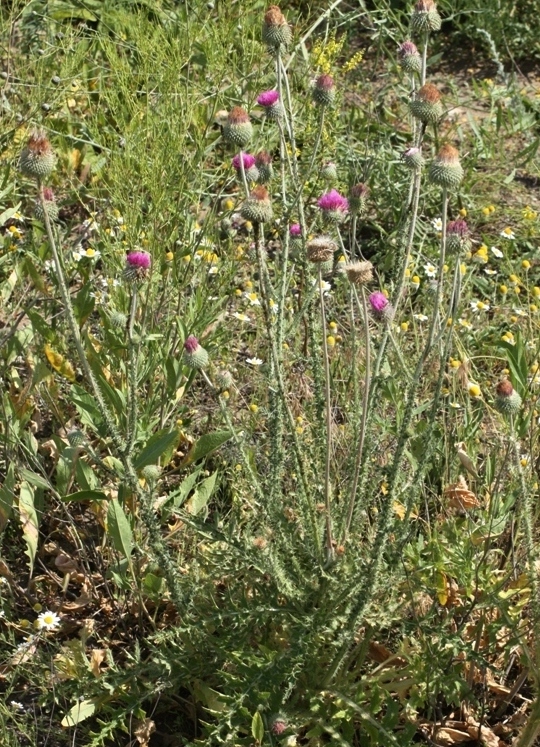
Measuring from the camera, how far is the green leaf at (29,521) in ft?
8.49

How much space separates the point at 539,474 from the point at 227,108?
6.86ft

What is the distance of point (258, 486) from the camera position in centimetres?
221

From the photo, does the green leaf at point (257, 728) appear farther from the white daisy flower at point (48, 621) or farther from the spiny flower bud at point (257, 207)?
the spiny flower bud at point (257, 207)

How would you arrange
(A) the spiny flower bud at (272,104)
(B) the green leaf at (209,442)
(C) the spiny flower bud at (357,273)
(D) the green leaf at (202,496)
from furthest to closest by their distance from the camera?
(D) the green leaf at (202,496), (B) the green leaf at (209,442), (A) the spiny flower bud at (272,104), (C) the spiny flower bud at (357,273)

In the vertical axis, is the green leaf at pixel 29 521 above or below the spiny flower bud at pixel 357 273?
below

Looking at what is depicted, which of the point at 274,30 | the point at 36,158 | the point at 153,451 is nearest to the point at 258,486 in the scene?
the point at 153,451

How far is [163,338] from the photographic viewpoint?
3010 millimetres

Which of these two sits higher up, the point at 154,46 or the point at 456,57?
the point at 154,46

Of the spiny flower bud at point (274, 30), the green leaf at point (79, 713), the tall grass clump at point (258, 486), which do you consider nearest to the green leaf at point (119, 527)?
the tall grass clump at point (258, 486)

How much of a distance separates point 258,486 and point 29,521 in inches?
28.4

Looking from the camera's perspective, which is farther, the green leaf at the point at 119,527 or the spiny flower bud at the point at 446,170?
the green leaf at the point at 119,527

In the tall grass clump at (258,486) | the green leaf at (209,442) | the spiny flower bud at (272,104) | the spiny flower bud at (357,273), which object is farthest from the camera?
the green leaf at (209,442)

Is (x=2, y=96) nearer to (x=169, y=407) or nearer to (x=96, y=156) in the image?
(x=96, y=156)

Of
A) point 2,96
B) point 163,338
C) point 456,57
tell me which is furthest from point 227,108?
point 456,57
